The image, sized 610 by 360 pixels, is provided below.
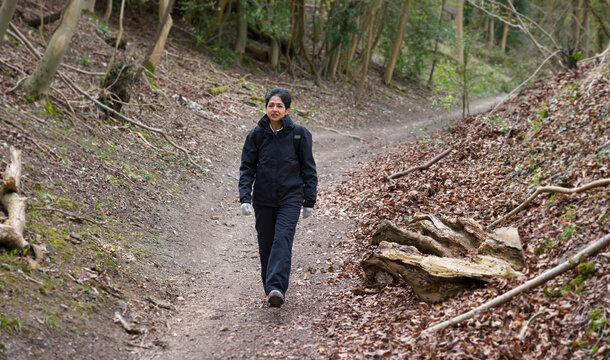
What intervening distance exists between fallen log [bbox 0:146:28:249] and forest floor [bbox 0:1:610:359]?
0.15m

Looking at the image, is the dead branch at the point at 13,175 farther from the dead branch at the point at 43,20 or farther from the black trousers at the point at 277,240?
the dead branch at the point at 43,20

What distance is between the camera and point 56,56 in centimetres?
973

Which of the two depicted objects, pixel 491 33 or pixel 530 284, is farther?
pixel 491 33

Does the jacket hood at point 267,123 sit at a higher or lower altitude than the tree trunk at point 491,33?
lower

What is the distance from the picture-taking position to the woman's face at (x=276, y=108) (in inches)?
216

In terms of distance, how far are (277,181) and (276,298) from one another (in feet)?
3.93

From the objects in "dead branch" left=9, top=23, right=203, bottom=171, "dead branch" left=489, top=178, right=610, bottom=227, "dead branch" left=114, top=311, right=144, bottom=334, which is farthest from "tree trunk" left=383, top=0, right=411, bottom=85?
"dead branch" left=114, top=311, right=144, bottom=334

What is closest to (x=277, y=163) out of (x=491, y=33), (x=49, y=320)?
(x=49, y=320)

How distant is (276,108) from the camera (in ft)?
18.0

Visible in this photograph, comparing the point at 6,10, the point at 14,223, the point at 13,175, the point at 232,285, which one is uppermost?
the point at 6,10

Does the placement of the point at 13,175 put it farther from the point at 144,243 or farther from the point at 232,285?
the point at 232,285

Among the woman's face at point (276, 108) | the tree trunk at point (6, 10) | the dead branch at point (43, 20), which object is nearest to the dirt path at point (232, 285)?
the woman's face at point (276, 108)

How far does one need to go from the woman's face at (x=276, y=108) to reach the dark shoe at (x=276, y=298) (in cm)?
178

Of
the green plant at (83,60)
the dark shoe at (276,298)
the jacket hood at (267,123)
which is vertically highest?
the jacket hood at (267,123)
